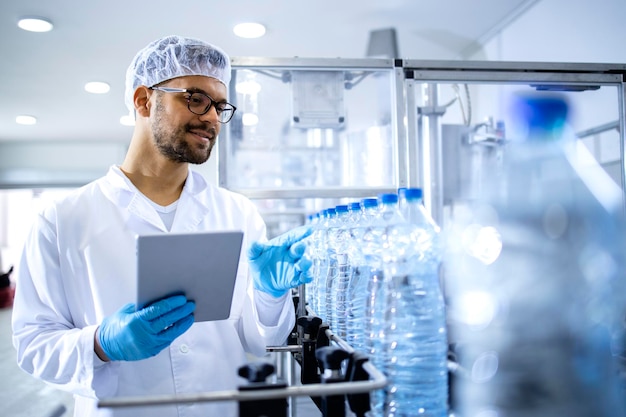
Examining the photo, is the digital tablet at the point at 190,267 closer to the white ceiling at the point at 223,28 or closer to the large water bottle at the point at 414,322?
the large water bottle at the point at 414,322

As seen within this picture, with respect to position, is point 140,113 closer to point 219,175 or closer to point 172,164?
point 172,164

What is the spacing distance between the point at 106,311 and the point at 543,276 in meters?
2.01

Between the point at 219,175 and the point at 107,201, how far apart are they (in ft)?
1.51

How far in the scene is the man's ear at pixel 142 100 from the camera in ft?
4.47

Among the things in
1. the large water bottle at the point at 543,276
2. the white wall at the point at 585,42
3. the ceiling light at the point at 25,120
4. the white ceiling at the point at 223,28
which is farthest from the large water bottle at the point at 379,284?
the ceiling light at the point at 25,120

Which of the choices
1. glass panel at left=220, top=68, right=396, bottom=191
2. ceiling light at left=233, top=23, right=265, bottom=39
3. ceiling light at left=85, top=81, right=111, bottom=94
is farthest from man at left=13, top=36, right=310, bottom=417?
ceiling light at left=85, top=81, right=111, bottom=94

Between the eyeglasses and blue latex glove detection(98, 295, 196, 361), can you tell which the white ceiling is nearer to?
the eyeglasses

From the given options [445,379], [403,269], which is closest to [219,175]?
[403,269]

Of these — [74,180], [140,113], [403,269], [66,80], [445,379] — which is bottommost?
[445,379]

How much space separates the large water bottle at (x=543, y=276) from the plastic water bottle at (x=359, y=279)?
0.79 meters

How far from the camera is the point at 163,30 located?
10.2ft

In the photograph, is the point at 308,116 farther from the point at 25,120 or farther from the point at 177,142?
the point at 25,120

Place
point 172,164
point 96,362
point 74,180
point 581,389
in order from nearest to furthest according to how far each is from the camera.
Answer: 1. point 96,362
2. point 172,164
3. point 581,389
4. point 74,180

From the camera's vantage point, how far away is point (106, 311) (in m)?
1.20
